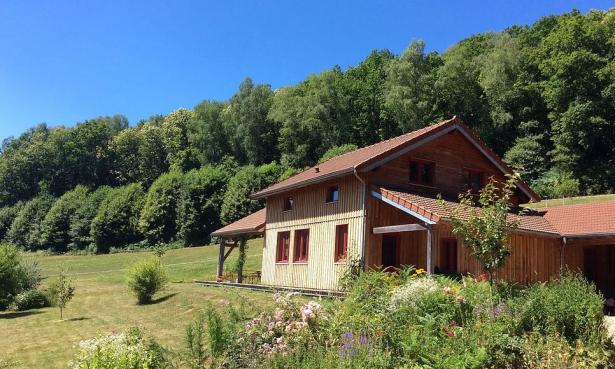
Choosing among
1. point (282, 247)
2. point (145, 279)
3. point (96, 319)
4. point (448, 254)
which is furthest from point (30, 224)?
point (448, 254)

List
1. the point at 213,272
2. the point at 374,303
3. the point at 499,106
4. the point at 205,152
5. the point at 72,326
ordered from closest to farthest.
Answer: the point at 374,303, the point at 72,326, the point at 213,272, the point at 499,106, the point at 205,152

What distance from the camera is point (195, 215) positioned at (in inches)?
2489

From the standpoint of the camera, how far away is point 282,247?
23.6 meters

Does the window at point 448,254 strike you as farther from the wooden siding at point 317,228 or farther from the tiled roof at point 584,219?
the tiled roof at point 584,219

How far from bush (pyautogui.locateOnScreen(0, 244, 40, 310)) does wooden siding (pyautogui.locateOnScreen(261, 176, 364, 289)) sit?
37.4ft

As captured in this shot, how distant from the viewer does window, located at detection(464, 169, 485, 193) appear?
21.5 meters

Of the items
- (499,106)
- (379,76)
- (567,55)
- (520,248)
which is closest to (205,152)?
(379,76)

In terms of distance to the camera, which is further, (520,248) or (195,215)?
(195,215)

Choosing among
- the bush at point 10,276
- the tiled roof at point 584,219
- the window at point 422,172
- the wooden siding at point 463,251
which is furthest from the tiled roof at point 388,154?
the bush at point 10,276

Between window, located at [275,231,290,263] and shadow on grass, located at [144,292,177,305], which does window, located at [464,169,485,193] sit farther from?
shadow on grass, located at [144,292,177,305]

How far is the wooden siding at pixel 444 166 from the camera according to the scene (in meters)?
19.3

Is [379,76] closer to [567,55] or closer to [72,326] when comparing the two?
[567,55]

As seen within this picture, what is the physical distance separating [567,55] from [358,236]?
40.5m

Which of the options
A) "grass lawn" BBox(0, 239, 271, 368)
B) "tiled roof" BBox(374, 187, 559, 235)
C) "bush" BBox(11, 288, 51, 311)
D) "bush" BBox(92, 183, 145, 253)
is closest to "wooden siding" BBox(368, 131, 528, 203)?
"tiled roof" BBox(374, 187, 559, 235)
